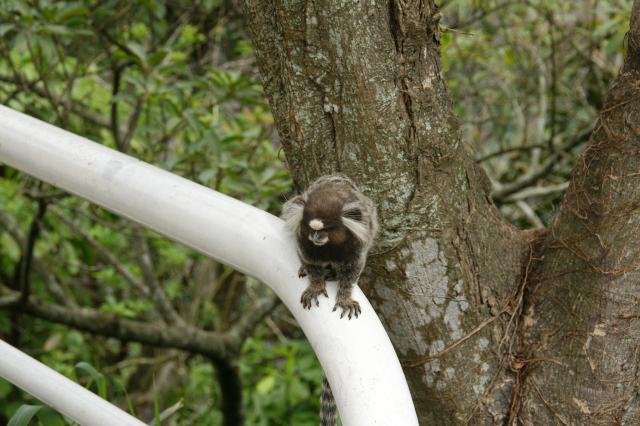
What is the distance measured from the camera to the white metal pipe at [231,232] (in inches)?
31.8

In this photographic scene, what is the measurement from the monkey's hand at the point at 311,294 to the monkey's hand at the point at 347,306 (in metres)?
0.03

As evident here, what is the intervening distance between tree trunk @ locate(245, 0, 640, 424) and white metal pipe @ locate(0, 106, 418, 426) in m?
0.39

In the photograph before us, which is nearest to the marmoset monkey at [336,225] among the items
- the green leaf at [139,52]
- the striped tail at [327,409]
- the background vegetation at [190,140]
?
the striped tail at [327,409]

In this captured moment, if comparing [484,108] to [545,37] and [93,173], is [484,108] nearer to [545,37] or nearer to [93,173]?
[545,37]

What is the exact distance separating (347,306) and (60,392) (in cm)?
47

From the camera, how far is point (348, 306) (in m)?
0.99

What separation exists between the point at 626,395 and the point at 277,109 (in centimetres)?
91

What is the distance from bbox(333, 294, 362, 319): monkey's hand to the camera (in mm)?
896

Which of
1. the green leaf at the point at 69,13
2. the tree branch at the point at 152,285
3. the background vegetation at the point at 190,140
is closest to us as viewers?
the green leaf at the point at 69,13

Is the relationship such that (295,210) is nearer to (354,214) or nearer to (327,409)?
(354,214)

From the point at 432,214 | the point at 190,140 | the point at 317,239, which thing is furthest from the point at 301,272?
the point at 190,140

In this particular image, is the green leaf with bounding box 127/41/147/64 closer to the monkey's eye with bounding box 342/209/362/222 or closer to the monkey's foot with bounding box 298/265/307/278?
the monkey's eye with bounding box 342/209/362/222

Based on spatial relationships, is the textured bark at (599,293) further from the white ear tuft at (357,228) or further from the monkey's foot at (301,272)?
the monkey's foot at (301,272)

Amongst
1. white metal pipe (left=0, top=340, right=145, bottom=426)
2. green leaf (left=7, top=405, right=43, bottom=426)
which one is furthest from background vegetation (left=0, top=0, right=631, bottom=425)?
white metal pipe (left=0, top=340, right=145, bottom=426)
